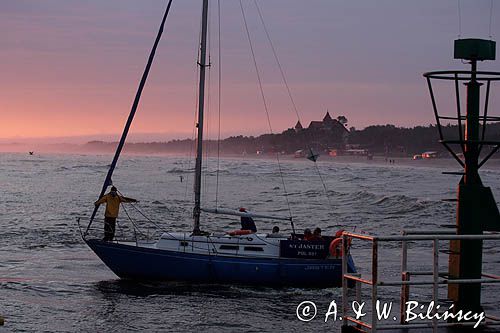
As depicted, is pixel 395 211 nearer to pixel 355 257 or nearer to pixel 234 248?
pixel 355 257

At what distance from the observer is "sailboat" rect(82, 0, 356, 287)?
23719mm

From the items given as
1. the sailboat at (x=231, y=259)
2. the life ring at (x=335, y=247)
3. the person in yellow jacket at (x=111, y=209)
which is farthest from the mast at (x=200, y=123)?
the life ring at (x=335, y=247)

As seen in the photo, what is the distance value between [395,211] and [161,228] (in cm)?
2033

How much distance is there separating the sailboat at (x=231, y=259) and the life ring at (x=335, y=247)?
31 millimetres

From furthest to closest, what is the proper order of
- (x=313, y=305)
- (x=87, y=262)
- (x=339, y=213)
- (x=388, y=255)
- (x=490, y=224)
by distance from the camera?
(x=339, y=213), (x=388, y=255), (x=87, y=262), (x=313, y=305), (x=490, y=224)

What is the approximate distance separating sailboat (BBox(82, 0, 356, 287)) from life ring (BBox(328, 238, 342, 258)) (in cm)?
3

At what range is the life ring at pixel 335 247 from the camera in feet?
77.8

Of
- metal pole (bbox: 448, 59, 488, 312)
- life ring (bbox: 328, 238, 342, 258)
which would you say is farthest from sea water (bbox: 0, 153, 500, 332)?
metal pole (bbox: 448, 59, 488, 312)

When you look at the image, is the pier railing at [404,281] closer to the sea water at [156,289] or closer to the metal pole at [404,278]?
the metal pole at [404,278]

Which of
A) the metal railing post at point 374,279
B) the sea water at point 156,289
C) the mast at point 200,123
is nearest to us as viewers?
the metal railing post at point 374,279

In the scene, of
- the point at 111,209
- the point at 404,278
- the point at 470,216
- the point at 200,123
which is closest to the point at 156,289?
the point at 111,209

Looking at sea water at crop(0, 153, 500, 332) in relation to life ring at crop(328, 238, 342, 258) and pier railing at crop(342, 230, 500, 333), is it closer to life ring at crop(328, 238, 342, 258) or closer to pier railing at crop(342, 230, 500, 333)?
life ring at crop(328, 238, 342, 258)

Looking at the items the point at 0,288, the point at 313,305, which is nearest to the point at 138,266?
the point at 0,288

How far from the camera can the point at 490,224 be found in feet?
38.3
